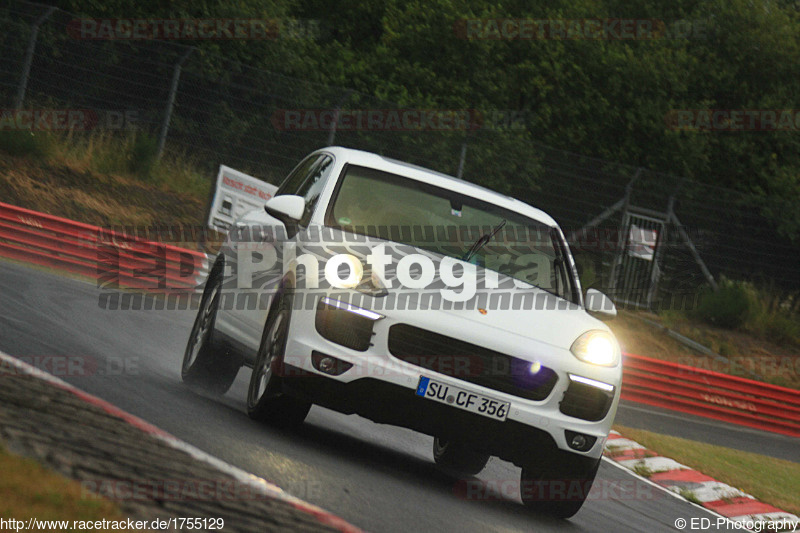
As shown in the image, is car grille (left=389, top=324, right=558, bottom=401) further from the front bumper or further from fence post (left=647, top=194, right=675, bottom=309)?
fence post (left=647, top=194, right=675, bottom=309)

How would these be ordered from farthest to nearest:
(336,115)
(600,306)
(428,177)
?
(336,115)
(428,177)
(600,306)

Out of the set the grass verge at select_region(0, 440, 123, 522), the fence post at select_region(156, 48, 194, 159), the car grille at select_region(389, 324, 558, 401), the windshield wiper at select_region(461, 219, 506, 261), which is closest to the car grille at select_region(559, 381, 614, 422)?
the car grille at select_region(389, 324, 558, 401)

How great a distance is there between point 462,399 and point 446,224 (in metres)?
1.65

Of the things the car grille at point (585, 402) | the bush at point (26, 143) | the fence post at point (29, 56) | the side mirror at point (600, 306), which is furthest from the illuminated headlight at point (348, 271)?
the bush at point (26, 143)

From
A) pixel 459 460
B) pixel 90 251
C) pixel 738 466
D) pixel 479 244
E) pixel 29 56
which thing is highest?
pixel 29 56

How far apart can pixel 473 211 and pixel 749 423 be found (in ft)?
38.1

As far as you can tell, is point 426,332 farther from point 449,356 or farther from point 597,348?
point 597,348

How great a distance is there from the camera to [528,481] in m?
7.31

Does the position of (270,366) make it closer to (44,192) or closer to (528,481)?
(528,481)

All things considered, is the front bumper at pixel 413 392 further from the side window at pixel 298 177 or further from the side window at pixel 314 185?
the side window at pixel 298 177

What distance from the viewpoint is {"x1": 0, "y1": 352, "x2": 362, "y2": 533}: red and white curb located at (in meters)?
5.16

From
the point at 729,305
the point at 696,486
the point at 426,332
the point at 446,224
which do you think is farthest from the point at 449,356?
the point at 729,305

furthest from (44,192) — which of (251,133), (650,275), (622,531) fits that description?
(622,531)

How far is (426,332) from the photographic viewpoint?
6586 millimetres
